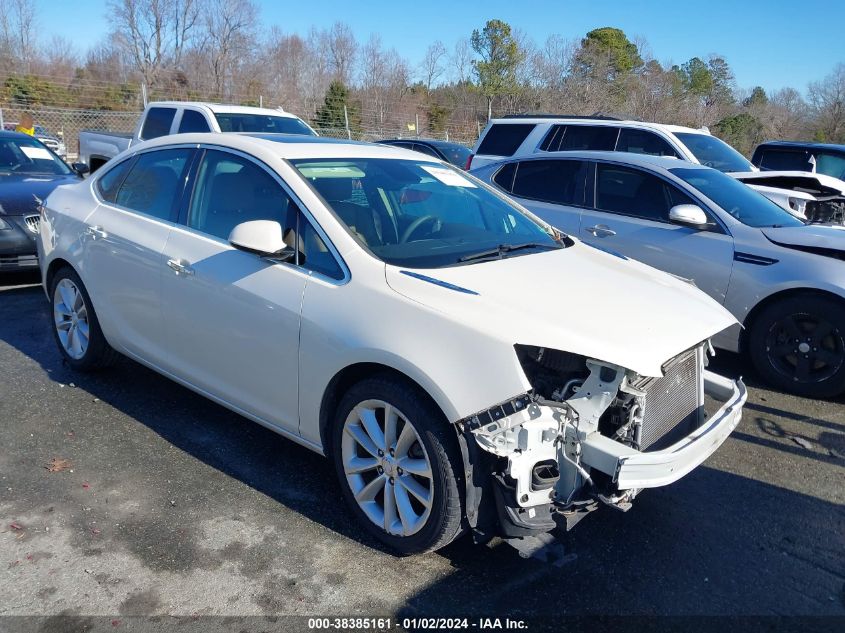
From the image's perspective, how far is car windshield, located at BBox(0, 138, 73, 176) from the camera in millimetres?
8719

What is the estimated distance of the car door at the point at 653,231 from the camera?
18.3 feet

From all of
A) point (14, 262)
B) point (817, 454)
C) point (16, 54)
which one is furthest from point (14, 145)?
point (16, 54)

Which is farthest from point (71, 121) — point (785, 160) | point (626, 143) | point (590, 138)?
point (785, 160)

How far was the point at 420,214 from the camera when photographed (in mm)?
3832

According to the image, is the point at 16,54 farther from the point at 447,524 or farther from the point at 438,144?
the point at 447,524

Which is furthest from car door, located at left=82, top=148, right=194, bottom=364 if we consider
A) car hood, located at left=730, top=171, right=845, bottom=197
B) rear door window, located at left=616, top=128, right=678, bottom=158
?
car hood, located at left=730, top=171, right=845, bottom=197

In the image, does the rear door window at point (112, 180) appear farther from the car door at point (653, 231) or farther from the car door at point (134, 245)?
the car door at point (653, 231)

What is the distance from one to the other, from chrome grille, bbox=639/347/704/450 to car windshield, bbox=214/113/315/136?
28.4 feet

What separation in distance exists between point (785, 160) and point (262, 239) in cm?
1126

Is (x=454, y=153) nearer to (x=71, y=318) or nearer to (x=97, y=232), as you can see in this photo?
(x=71, y=318)

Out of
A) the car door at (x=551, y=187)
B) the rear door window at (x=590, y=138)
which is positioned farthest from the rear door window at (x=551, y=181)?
the rear door window at (x=590, y=138)

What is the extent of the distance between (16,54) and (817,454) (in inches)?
1907

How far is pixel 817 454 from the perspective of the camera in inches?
170

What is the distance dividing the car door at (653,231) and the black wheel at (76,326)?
12.2 ft
